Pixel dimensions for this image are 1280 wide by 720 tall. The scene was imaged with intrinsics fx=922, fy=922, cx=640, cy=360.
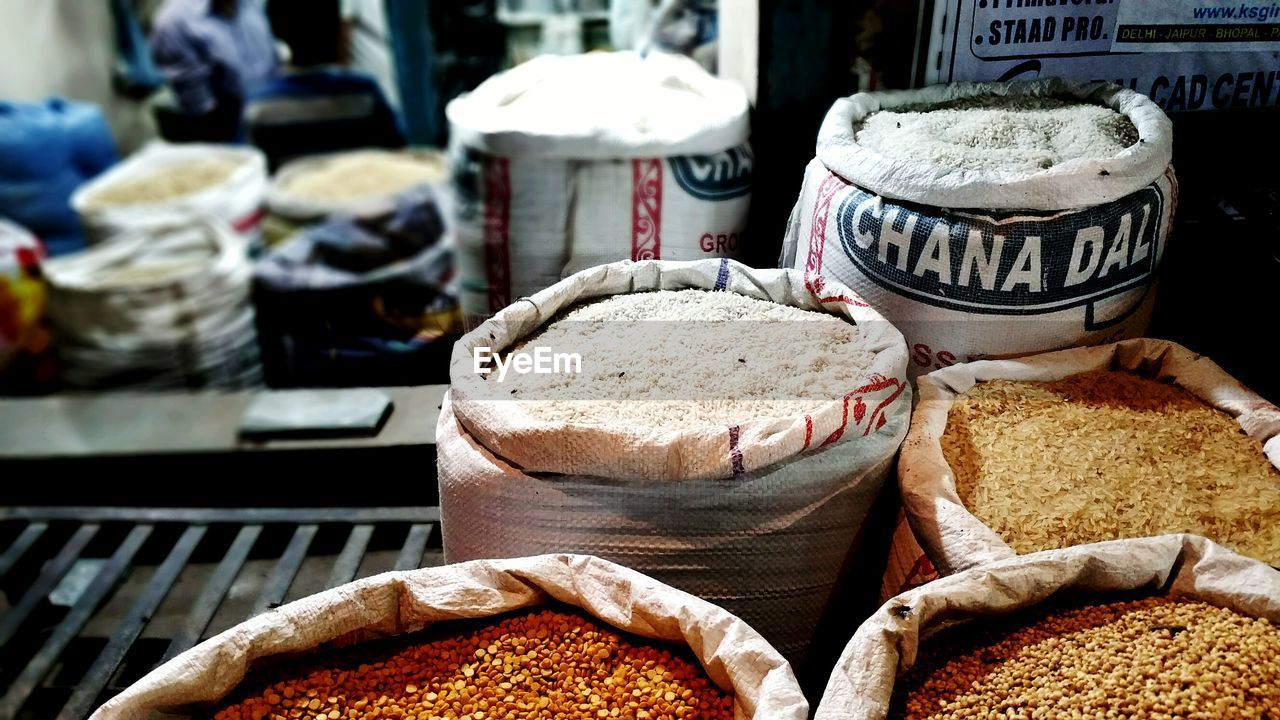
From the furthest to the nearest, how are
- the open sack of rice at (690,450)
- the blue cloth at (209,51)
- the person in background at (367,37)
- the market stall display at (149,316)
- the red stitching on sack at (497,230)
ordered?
the person in background at (367,37) → the blue cloth at (209,51) → the market stall display at (149,316) → the red stitching on sack at (497,230) → the open sack of rice at (690,450)

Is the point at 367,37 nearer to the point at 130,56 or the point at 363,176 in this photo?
the point at 130,56

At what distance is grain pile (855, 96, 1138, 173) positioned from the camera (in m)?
1.30

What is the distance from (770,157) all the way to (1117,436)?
83 cm

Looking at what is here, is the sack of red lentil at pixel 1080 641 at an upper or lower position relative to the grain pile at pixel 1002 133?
lower

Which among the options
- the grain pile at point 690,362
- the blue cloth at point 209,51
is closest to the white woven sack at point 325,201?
the blue cloth at point 209,51

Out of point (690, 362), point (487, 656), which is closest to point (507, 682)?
point (487, 656)

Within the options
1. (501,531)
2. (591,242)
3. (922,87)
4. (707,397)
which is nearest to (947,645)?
(707,397)

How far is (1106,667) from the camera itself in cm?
90

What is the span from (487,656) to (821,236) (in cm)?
78

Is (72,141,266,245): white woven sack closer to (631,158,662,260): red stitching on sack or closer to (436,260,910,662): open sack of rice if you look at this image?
(631,158,662,260): red stitching on sack

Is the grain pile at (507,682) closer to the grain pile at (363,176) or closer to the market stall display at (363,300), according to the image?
the market stall display at (363,300)

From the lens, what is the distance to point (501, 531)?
115 centimetres

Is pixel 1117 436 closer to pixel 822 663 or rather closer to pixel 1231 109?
pixel 822 663

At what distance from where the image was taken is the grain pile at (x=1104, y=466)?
110 centimetres
